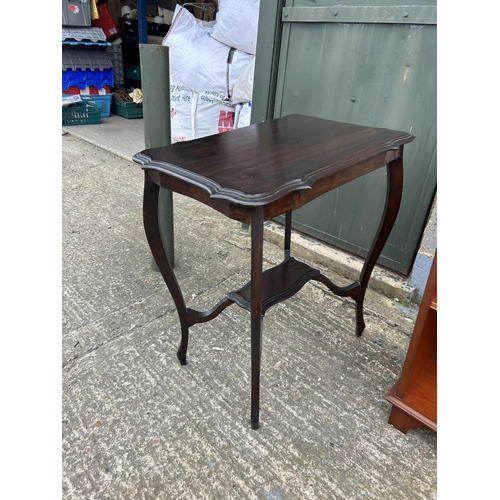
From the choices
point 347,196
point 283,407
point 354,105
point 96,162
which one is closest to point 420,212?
point 347,196

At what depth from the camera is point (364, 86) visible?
6.25ft

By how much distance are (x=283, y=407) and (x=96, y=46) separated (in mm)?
5265

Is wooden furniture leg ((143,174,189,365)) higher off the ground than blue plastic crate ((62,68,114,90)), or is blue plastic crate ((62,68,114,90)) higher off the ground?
blue plastic crate ((62,68,114,90))

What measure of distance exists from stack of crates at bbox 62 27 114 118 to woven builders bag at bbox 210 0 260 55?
2.36 m

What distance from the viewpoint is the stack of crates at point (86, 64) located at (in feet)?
15.5

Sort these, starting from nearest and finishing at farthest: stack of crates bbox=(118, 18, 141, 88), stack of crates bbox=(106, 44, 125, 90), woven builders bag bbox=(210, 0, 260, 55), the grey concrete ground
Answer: the grey concrete ground
woven builders bag bbox=(210, 0, 260, 55)
stack of crates bbox=(106, 44, 125, 90)
stack of crates bbox=(118, 18, 141, 88)

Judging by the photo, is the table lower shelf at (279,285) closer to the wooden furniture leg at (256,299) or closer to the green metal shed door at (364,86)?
the wooden furniture leg at (256,299)

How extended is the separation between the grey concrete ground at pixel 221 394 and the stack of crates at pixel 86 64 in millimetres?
3474

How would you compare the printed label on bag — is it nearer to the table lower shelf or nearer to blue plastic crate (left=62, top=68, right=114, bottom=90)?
the table lower shelf

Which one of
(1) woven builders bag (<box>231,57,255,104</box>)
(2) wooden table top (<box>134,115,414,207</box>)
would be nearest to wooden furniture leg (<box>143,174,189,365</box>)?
(2) wooden table top (<box>134,115,414,207</box>)

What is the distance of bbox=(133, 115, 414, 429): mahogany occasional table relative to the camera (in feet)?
3.14

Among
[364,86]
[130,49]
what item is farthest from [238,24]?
[130,49]

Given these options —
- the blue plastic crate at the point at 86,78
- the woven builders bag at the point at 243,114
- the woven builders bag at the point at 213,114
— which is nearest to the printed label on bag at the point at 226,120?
the woven builders bag at the point at 213,114

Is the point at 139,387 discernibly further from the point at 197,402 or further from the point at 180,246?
the point at 180,246
